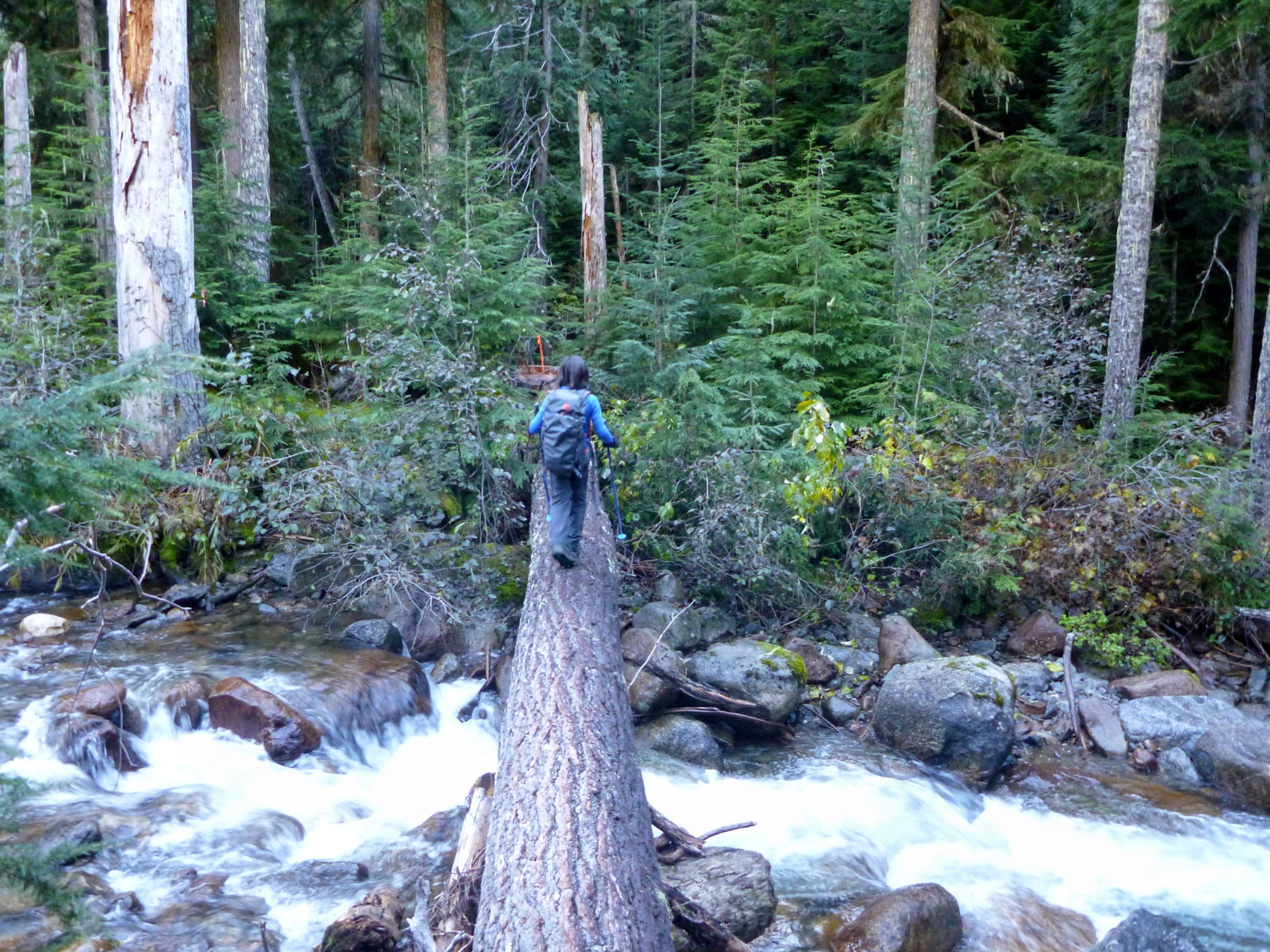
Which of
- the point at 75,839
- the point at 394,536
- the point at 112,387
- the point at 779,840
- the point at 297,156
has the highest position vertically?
the point at 297,156

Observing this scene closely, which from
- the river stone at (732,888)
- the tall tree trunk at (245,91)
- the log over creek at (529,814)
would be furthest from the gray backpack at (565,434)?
the tall tree trunk at (245,91)

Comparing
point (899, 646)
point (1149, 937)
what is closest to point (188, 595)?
point (899, 646)

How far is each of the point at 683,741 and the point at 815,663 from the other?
232 centimetres

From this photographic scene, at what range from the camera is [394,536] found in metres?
10.3

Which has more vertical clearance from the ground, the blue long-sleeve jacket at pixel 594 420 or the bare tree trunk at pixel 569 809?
the blue long-sleeve jacket at pixel 594 420

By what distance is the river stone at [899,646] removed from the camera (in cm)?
994

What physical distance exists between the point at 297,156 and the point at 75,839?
68.0 ft

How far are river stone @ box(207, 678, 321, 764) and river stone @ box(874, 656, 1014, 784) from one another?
5616 mm

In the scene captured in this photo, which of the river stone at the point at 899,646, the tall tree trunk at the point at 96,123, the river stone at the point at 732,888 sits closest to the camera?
the river stone at the point at 732,888

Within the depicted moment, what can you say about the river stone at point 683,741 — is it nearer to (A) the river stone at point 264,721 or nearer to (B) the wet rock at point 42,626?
(A) the river stone at point 264,721

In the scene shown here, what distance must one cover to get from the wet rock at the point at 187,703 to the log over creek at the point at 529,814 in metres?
0.02

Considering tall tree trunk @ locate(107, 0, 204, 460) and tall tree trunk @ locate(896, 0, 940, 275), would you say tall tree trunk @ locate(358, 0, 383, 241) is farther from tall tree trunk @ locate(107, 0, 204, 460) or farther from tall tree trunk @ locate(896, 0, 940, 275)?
tall tree trunk @ locate(896, 0, 940, 275)

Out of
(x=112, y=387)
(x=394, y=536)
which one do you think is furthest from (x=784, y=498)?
(x=112, y=387)

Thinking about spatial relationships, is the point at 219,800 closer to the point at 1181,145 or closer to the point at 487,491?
the point at 487,491
